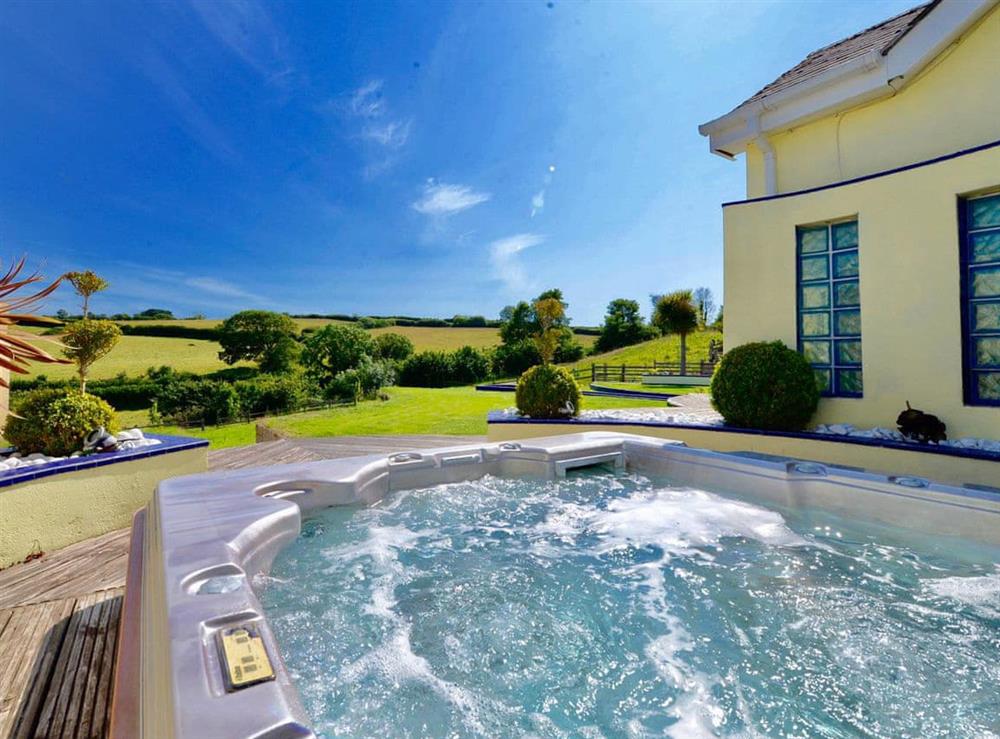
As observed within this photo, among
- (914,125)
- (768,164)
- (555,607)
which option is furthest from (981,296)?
(555,607)

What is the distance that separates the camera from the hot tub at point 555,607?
122cm

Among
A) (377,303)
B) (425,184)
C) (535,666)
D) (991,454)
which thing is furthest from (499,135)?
(377,303)

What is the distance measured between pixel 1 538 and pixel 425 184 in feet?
40.3

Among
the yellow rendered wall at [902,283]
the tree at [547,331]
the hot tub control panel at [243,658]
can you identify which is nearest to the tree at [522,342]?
the tree at [547,331]

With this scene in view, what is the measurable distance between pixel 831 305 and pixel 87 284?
7364 mm

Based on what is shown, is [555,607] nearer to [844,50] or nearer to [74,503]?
[74,503]

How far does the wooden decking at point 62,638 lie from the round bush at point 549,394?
420cm

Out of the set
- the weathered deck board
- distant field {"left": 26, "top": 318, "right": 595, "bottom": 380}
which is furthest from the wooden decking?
distant field {"left": 26, "top": 318, "right": 595, "bottom": 380}

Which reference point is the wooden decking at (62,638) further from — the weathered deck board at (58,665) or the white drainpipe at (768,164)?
the white drainpipe at (768,164)

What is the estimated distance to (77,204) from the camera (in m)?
10.7

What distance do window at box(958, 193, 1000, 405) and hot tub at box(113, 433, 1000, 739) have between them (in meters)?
1.92

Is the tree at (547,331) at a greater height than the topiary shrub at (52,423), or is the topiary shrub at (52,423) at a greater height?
the tree at (547,331)

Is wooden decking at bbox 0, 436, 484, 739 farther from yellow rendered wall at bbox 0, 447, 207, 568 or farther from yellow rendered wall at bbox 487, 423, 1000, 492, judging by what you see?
yellow rendered wall at bbox 487, 423, 1000, 492

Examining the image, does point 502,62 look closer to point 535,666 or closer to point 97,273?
point 97,273
